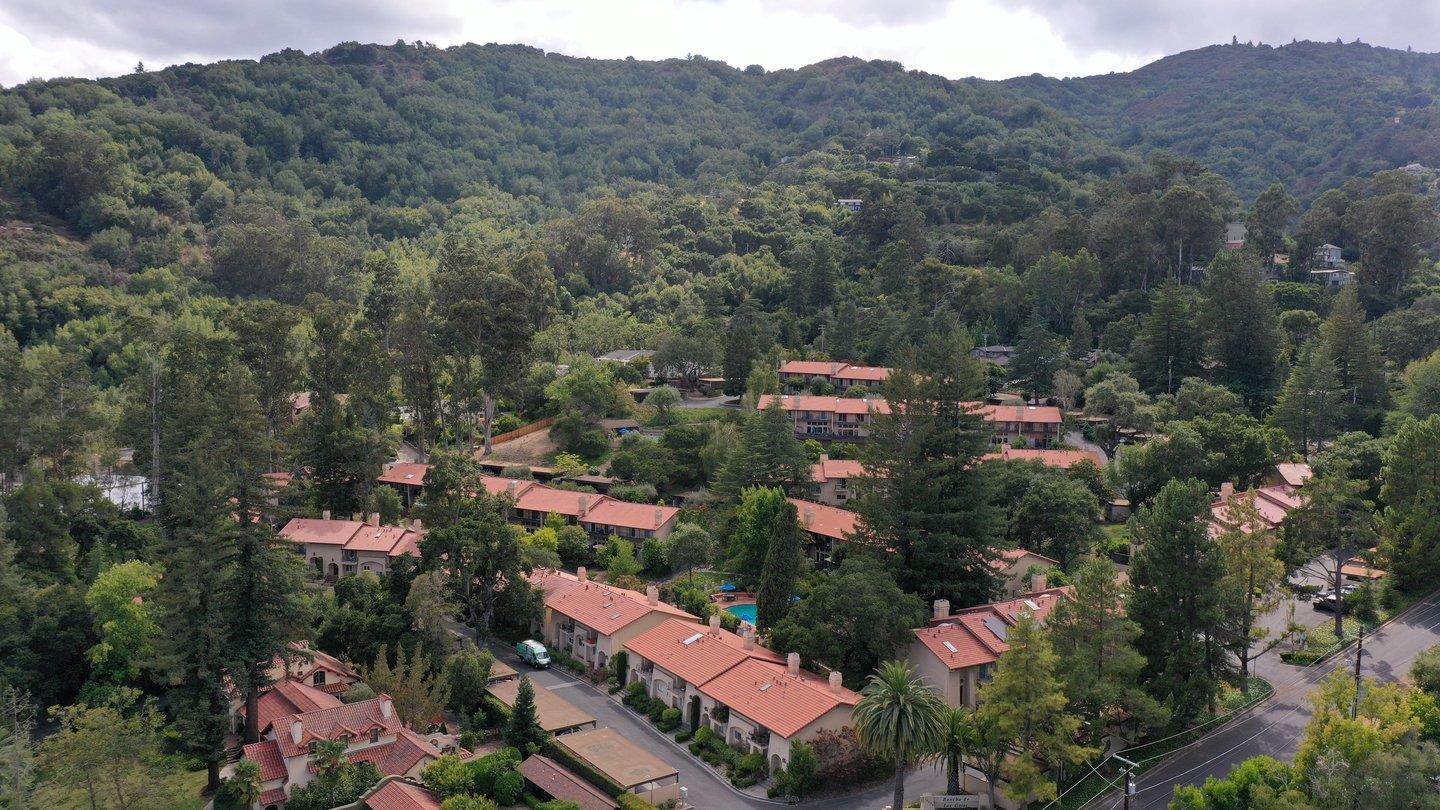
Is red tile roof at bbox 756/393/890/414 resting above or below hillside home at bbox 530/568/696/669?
above

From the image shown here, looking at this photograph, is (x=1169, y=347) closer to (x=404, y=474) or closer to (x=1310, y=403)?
(x=1310, y=403)

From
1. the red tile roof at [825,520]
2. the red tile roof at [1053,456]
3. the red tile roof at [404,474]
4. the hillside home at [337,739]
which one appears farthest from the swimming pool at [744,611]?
the red tile roof at [404,474]

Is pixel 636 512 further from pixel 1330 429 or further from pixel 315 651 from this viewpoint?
pixel 1330 429

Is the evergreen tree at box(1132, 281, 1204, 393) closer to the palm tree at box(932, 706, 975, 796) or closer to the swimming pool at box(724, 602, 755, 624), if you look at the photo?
the swimming pool at box(724, 602, 755, 624)

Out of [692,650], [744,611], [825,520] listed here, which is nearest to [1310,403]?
[825,520]

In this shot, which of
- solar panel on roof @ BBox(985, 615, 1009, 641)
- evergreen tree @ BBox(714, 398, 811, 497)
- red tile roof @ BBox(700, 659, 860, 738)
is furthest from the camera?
evergreen tree @ BBox(714, 398, 811, 497)

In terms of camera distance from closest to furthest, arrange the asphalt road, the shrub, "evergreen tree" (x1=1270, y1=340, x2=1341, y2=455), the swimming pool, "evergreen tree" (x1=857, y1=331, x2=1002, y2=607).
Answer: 1. the asphalt road
2. the shrub
3. "evergreen tree" (x1=857, y1=331, x2=1002, y2=607)
4. the swimming pool
5. "evergreen tree" (x1=1270, y1=340, x2=1341, y2=455)

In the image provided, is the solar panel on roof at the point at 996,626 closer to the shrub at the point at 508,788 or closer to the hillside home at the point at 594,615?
the hillside home at the point at 594,615

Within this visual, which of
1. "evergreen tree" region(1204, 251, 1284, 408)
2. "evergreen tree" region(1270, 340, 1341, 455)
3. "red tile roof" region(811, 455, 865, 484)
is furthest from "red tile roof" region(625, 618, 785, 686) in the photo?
"evergreen tree" region(1204, 251, 1284, 408)
